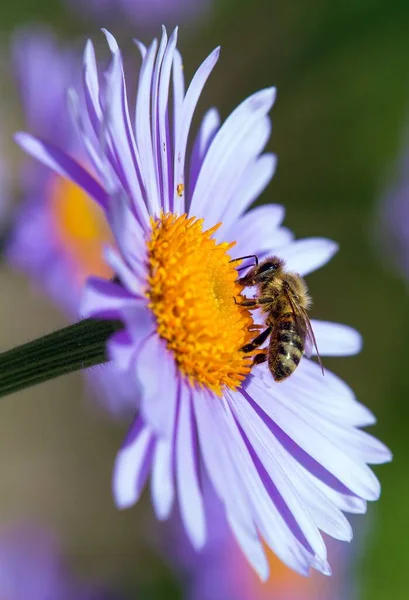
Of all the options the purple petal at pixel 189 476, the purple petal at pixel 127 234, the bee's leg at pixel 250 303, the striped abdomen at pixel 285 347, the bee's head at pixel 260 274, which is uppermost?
the purple petal at pixel 127 234

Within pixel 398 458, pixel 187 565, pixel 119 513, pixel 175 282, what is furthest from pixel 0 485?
pixel 175 282

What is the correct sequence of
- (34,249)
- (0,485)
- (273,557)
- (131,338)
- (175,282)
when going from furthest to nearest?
(0,485), (273,557), (34,249), (175,282), (131,338)

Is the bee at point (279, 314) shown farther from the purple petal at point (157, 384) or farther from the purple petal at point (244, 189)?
the purple petal at point (157, 384)

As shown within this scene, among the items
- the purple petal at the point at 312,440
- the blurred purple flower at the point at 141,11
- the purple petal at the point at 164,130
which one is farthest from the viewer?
the blurred purple flower at the point at 141,11

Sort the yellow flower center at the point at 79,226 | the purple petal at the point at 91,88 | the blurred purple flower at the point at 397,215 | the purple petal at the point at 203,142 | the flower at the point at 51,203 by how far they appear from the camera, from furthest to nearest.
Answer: the blurred purple flower at the point at 397,215 < the yellow flower center at the point at 79,226 < the flower at the point at 51,203 < the purple petal at the point at 203,142 < the purple petal at the point at 91,88

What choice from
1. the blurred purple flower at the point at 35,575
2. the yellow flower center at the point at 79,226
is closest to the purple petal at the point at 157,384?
the yellow flower center at the point at 79,226

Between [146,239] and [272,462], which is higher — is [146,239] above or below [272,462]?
above

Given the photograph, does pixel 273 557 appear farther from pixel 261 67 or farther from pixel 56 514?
pixel 261 67
